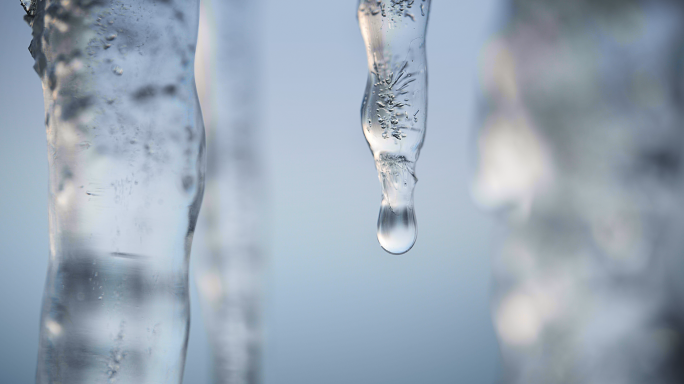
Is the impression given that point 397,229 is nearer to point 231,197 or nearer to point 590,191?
point 590,191

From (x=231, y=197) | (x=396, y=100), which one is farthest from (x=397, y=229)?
(x=231, y=197)

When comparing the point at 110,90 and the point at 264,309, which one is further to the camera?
the point at 264,309

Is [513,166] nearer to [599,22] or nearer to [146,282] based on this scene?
[599,22]

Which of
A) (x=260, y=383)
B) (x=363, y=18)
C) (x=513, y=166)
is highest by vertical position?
(x=363, y=18)

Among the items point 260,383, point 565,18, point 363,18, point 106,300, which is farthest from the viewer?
point 260,383

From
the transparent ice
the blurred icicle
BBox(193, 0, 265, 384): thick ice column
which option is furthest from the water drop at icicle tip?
BBox(193, 0, 265, 384): thick ice column

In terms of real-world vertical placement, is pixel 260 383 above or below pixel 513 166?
below

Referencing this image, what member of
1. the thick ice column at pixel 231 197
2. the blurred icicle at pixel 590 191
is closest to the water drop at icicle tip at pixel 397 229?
the blurred icicle at pixel 590 191

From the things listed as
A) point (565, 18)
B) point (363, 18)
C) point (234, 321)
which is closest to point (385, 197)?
point (363, 18)
